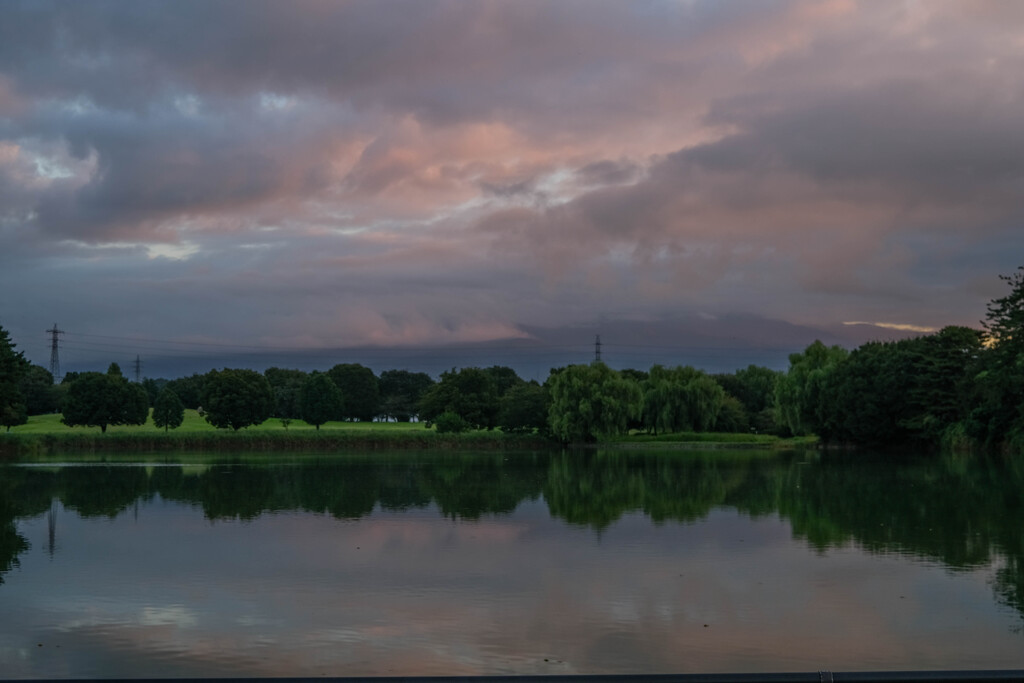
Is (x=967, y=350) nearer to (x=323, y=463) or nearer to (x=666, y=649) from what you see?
(x=323, y=463)

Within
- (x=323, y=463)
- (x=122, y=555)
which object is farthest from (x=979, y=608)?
(x=323, y=463)

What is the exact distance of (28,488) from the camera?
36.5 m

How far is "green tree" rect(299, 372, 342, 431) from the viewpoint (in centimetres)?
11594

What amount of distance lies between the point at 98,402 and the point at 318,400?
89.9ft

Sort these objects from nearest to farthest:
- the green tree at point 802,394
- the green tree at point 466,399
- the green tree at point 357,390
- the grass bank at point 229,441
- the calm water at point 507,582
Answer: the calm water at point 507,582 → the grass bank at point 229,441 → the green tree at point 802,394 → the green tree at point 466,399 → the green tree at point 357,390

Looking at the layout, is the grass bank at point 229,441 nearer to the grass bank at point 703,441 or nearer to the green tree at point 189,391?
the grass bank at point 703,441

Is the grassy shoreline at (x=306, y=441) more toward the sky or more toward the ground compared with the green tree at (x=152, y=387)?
more toward the ground

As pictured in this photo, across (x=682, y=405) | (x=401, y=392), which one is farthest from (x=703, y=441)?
(x=401, y=392)

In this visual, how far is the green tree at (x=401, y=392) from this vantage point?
14875cm

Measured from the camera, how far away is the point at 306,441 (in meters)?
76.1

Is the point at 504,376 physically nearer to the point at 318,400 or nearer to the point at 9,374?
the point at 318,400

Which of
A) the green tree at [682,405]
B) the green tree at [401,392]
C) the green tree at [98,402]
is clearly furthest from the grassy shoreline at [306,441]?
the green tree at [401,392]

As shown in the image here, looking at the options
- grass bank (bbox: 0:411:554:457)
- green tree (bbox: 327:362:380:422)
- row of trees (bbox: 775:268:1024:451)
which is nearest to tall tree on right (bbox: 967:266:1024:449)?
row of trees (bbox: 775:268:1024:451)

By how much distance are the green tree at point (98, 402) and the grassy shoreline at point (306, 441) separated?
4.24m
